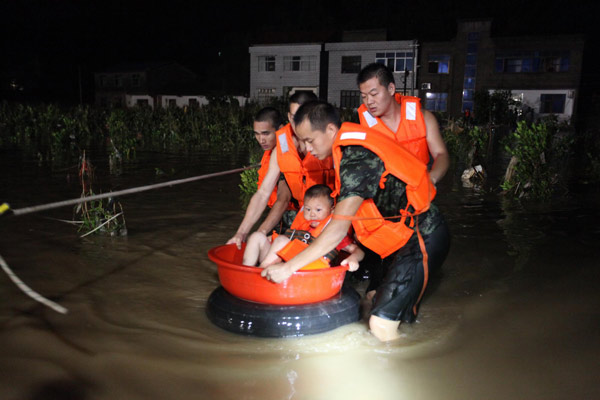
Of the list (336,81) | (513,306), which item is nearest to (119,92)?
(336,81)

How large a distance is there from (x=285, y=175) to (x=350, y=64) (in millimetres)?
36969

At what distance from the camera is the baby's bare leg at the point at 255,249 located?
4273 mm

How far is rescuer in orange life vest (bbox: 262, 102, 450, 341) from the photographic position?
3457 mm

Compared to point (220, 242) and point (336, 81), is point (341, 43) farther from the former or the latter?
point (220, 242)

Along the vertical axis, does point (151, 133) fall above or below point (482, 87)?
below

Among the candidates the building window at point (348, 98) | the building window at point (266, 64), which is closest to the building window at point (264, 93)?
the building window at point (266, 64)

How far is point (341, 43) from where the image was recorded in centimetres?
3938

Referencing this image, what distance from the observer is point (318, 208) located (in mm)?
4250

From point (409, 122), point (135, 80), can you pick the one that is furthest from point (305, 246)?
point (135, 80)

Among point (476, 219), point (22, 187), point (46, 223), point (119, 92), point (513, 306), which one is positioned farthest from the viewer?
point (119, 92)

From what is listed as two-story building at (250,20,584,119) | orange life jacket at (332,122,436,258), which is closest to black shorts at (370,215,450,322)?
orange life jacket at (332,122,436,258)

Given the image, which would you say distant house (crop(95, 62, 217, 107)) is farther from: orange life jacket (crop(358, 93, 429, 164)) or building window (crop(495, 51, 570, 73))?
orange life jacket (crop(358, 93, 429, 164))

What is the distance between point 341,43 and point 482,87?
11232mm

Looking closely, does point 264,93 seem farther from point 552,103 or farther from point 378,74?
point 378,74
